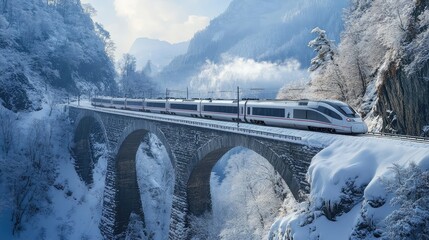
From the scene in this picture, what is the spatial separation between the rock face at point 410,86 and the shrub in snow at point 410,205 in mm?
11091

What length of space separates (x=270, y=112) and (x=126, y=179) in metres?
21.7

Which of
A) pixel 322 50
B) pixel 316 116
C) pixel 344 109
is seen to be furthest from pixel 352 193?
pixel 322 50

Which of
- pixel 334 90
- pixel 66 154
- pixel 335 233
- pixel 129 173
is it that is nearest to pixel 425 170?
pixel 335 233

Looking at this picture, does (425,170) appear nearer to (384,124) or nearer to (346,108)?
(346,108)

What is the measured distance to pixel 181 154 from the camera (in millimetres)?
25422

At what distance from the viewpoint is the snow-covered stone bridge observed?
16478 mm

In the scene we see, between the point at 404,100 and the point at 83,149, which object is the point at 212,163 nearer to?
the point at 404,100

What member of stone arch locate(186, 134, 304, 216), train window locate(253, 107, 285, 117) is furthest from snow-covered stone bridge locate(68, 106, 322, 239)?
train window locate(253, 107, 285, 117)

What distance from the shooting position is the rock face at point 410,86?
19.0 metres

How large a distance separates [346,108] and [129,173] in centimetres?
2674

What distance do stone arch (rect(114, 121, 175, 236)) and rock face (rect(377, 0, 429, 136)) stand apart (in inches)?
908

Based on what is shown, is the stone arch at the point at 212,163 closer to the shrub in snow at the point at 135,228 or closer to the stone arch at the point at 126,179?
the stone arch at the point at 126,179

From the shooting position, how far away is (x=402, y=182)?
9.91 meters

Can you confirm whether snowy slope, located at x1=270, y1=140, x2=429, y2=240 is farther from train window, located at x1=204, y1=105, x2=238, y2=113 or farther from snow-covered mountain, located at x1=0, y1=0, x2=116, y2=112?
snow-covered mountain, located at x1=0, y1=0, x2=116, y2=112
